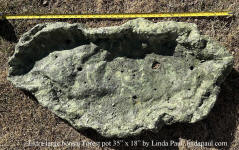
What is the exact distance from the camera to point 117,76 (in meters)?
2.76

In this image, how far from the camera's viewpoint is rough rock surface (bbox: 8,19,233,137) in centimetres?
257

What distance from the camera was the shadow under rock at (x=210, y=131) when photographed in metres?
2.88

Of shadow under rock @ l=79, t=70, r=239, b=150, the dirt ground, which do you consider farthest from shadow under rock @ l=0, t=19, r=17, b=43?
shadow under rock @ l=79, t=70, r=239, b=150

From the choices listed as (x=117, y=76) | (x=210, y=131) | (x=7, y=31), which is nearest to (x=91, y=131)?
(x=117, y=76)

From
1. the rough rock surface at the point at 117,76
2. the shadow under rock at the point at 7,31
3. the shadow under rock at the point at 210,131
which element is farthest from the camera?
the shadow under rock at the point at 7,31

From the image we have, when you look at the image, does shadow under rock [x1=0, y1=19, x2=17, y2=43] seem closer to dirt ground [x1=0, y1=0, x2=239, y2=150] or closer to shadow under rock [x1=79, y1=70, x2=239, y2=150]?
dirt ground [x1=0, y1=0, x2=239, y2=150]

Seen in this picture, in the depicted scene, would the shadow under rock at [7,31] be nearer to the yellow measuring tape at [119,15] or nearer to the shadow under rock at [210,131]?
the yellow measuring tape at [119,15]

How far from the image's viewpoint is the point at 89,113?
2703 millimetres

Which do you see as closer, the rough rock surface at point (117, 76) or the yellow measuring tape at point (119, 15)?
the rough rock surface at point (117, 76)

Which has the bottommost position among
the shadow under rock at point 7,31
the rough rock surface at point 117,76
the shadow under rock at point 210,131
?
the shadow under rock at point 210,131

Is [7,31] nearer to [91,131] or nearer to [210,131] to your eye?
[91,131]

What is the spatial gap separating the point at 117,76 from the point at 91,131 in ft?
2.62

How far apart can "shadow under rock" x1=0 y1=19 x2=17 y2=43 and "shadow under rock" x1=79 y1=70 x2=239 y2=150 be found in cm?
186

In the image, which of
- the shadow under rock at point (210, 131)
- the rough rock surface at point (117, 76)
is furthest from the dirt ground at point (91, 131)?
the rough rock surface at point (117, 76)
